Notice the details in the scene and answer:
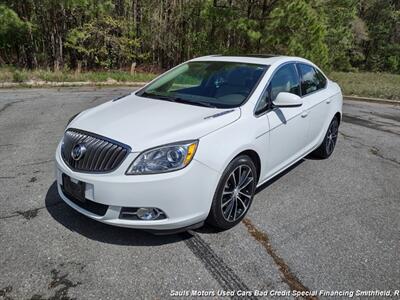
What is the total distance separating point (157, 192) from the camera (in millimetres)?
2371

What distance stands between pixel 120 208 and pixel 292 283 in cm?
141

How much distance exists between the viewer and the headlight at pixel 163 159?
93.8 inches

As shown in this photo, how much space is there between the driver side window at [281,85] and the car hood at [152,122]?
Result: 1.44ft

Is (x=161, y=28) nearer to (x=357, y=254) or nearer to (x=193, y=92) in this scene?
(x=193, y=92)

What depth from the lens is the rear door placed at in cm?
400

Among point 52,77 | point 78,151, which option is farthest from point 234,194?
point 52,77

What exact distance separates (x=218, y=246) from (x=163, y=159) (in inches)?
36.7

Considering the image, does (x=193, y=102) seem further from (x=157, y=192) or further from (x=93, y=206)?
(x=93, y=206)

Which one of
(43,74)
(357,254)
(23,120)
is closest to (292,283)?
(357,254)

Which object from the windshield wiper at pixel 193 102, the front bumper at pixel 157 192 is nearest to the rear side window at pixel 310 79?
the windshield wiper at pixel 193 102

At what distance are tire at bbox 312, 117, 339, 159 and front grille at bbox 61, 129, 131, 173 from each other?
3286 millimetres

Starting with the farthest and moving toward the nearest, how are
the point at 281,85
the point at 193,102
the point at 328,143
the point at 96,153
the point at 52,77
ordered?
the point at 52,77 < the point at 328,143 < the point at 281,85 < the point at 193,102 < the point at 96,153

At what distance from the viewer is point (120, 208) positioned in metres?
2.44

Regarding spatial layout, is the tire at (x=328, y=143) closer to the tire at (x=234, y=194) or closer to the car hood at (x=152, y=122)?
the tire at (x=234, y=194)
